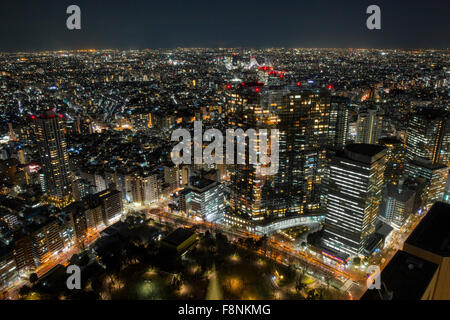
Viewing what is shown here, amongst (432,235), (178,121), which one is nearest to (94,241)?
(432,235)

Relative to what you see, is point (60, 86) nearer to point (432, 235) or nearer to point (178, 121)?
point (178, 121)

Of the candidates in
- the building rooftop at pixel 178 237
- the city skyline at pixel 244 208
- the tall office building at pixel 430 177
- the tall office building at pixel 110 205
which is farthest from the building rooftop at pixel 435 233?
the tall office building at pixel 110 205

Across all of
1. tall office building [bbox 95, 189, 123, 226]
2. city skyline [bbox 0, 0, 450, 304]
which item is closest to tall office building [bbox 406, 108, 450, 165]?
city skyline [bbox 0, 0, 450, 304]

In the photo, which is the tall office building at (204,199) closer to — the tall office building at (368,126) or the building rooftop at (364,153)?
the building rooftop at (364,153)

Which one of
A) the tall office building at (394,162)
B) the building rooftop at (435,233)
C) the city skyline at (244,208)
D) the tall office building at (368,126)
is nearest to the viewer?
the building rooftop at (435,233)

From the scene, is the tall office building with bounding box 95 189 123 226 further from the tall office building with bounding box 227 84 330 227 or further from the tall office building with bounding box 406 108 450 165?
the tall office building with bounding box 406 108 450 165

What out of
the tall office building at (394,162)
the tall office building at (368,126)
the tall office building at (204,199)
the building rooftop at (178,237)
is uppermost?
the tall office building at (368,126)
